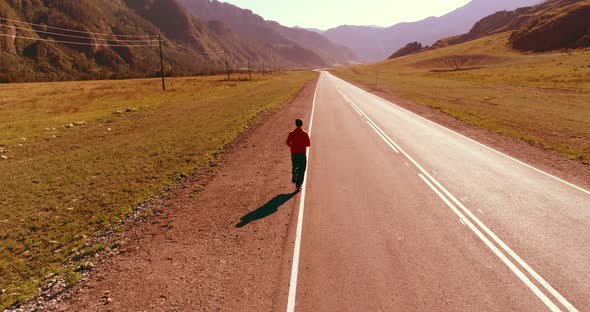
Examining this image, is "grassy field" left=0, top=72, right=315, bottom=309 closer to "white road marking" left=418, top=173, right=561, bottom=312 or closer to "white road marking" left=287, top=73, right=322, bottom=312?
"white road marking" left=287, top=73, right=322, bottom=312

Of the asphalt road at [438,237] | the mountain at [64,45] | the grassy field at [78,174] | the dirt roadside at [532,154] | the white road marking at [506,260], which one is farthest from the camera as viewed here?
the mountain at [64,45]

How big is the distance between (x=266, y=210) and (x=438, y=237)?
4.28m

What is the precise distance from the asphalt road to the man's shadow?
1.99 feet

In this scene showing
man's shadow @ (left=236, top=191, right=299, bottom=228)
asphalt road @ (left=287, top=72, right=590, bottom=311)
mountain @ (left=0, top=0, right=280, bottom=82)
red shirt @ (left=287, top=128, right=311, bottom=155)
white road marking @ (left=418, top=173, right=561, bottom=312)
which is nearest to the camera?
white road marking @ (left=418, top=173, right=561, bottom=312)

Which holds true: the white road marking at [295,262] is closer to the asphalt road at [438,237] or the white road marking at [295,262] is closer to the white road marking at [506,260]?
the asphalt road at [438,237]

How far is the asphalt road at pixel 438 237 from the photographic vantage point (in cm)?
518

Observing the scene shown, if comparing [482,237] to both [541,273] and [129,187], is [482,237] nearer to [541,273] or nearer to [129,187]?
[541,273]

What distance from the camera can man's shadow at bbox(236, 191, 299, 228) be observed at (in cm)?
788

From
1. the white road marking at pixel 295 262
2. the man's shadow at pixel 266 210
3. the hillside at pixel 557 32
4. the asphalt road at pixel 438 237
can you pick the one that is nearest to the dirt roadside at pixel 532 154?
the asphalt road at pixel 438 237

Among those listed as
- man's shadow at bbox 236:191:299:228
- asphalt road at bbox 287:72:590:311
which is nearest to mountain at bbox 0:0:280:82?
man's shadow at bbox 236:191:299:228

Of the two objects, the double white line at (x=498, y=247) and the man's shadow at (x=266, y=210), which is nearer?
the double white line at (x=498, y=247)

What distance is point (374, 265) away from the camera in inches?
234

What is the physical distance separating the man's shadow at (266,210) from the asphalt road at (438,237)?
606 millimetres

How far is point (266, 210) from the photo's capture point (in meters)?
8.42
